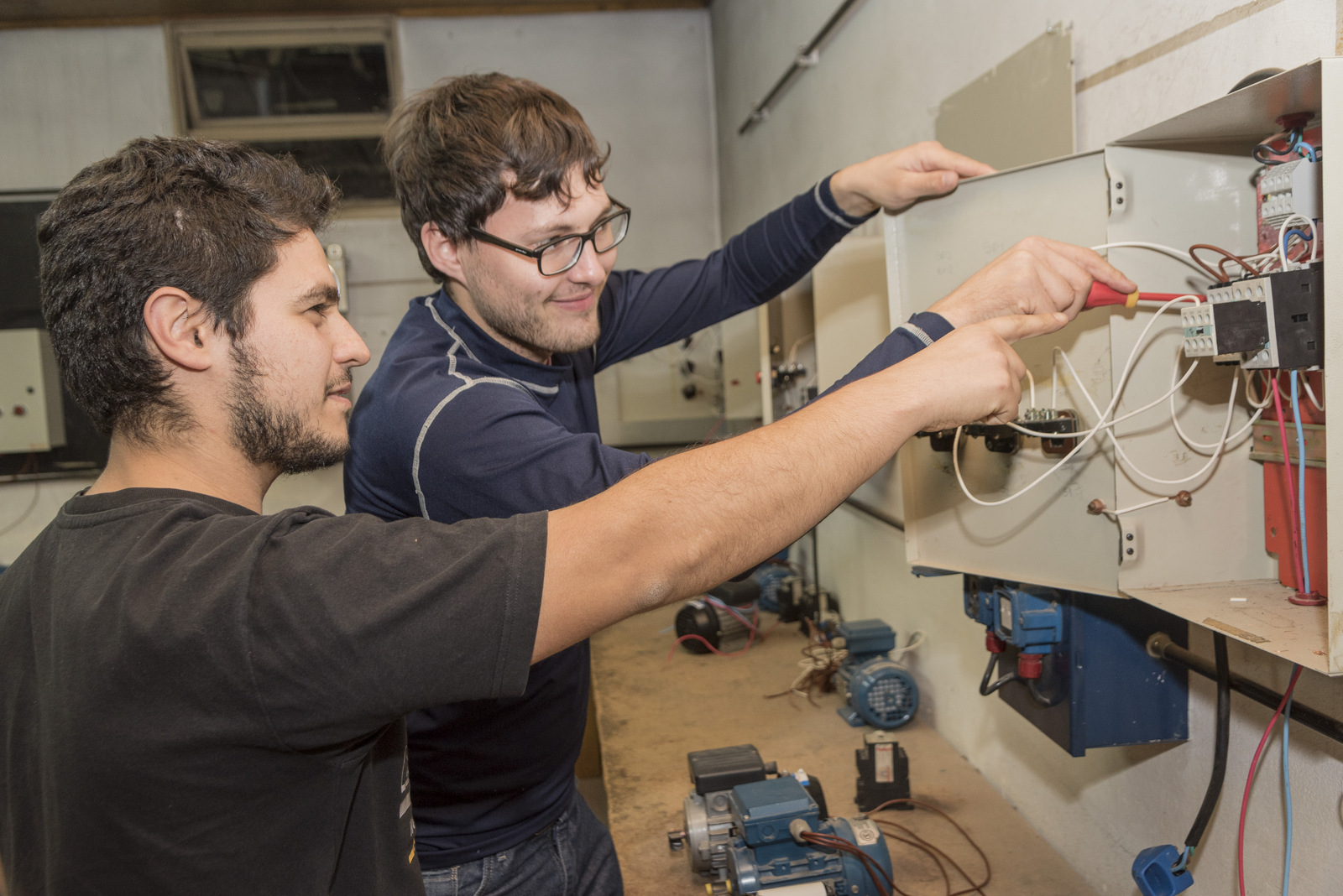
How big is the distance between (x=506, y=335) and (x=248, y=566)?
0.69 metres

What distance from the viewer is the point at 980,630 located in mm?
1809

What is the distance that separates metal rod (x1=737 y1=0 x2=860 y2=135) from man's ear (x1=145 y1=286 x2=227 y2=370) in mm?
2114

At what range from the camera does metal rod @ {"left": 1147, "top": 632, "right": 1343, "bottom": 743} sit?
0.97m

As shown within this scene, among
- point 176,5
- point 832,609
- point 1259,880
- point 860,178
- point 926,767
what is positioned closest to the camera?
point 1259,880

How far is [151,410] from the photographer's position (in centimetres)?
72

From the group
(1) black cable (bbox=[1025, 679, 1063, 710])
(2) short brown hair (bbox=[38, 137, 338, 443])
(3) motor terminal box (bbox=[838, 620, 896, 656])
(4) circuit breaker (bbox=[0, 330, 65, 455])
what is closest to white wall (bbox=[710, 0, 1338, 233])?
(1) black cable (bbox=[1025, 679, 1063, 710])

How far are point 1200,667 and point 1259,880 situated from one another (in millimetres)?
288

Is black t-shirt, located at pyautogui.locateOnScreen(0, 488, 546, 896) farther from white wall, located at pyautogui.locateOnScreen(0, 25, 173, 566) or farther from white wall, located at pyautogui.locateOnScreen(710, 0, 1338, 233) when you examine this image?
white wall, located at pyautogui.locateOnScreen(0, 25, 173, 566)

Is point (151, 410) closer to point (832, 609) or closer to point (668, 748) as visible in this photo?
point (668, 748)

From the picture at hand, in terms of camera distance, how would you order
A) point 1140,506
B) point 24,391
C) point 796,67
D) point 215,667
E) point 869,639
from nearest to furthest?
point 215,667 → point 1140,506 → point 869,639 → point 796,67 → point 24,391

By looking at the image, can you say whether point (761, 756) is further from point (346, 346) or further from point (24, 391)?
point (24, 391)

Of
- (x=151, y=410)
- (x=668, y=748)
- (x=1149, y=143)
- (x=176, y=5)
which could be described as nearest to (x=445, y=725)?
(x=151, y=410)

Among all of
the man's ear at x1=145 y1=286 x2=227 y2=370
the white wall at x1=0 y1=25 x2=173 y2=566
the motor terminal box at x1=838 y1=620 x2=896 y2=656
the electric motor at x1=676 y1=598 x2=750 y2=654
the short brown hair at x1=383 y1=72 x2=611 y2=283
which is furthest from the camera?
the white wall at x1=0 y1=25 x2=173 y2=566

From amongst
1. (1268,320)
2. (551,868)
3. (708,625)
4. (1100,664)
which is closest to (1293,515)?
(1268,320)
